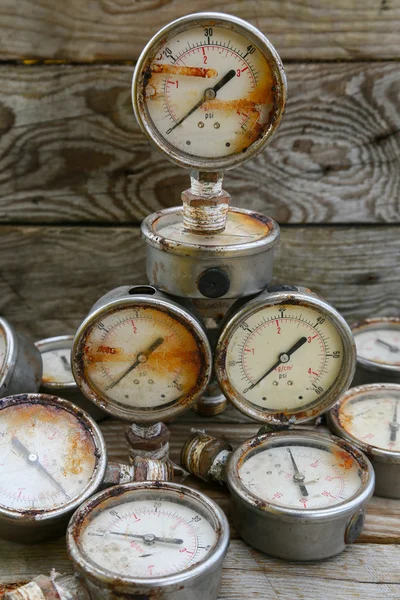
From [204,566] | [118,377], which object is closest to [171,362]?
[118,377]

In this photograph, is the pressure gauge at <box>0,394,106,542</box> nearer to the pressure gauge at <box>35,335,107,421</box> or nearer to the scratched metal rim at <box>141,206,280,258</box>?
the pressure gauge at <box>35,335,107,421</box>

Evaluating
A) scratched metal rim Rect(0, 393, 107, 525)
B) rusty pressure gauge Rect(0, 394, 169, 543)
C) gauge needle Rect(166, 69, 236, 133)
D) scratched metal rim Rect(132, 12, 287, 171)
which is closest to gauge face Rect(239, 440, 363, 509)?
rusty pressure gauge Rect(0, 394, 169, 543)

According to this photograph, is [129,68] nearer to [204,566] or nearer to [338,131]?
[338,131]

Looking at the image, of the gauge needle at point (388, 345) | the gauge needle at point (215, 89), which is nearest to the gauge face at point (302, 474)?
the gauge needle at point (388, 345)

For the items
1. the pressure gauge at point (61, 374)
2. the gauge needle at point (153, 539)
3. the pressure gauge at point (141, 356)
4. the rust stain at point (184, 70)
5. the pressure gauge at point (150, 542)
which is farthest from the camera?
the pressure gauge at point (61, 374)

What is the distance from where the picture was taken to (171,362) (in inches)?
72.5

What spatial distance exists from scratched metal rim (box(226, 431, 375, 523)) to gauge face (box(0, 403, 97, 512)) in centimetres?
34

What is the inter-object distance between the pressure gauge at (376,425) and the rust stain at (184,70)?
93 cm

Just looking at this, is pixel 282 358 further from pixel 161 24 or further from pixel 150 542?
pixel 161 24

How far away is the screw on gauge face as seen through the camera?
1.77 m

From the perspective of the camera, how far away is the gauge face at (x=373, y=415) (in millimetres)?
1967

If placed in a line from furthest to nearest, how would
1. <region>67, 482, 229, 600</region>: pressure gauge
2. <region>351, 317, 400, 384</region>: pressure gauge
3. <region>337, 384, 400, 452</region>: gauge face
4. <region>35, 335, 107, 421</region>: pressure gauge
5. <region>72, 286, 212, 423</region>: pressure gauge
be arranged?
1. <region>351, 317, 400, 384</region>: pressure gauge
2. <region>35, 335, 107, 421</region>: pressure gauge
3. <region>337, 384, 400, 452</region>: gauge face
4. <region>72, 286, 212, 423</region>: pressure gauge
5. <region>67, 482, 229, 600</region>: pressure gauge

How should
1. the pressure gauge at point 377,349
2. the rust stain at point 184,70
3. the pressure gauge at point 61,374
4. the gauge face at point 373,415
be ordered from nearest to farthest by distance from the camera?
the rust stain at point 184,70
the gauge face at point 373,415
the pressure gauge at point 61,374
the pressure gauge at point 377,349

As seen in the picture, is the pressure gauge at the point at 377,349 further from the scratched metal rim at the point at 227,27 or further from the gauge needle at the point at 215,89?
the gauge needle at the point at 215,89
